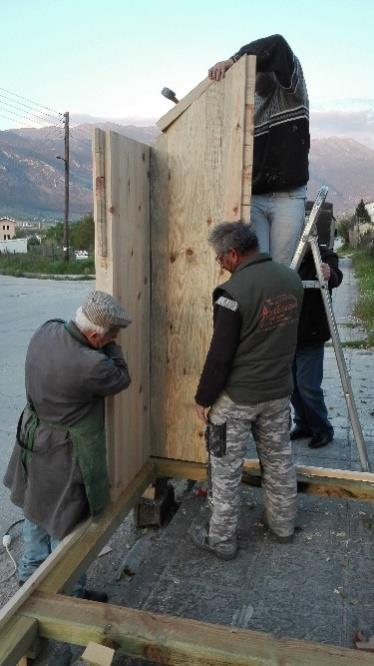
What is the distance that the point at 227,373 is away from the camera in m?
3.36

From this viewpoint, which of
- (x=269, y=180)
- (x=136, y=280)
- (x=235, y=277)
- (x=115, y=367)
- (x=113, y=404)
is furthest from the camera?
(x=269, y=180)

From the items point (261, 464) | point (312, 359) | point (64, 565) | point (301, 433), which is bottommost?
point (301, 433)

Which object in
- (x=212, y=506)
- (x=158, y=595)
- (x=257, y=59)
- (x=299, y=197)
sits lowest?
(x=158, y=595)

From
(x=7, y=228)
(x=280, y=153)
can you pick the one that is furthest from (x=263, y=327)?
(x=7, y=228)

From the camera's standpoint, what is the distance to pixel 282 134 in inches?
152

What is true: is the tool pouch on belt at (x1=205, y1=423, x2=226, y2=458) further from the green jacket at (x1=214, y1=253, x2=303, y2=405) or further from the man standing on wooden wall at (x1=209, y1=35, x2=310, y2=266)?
the man standing on wooden wall at (x1=209, y1=35, x2=310, y2=266)

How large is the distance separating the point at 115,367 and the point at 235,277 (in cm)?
77

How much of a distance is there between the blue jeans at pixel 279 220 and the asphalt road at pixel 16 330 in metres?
2.46

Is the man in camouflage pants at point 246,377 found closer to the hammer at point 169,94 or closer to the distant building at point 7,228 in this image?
the hammer at point 169,94

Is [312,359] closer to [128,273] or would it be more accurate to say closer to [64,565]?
[128,273]

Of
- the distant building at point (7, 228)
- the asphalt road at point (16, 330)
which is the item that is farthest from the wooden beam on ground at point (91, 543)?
the distant building at point (7, 228)

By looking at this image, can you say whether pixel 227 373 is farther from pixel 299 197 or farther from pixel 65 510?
pixel 299 197

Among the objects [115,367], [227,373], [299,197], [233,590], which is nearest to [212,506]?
[233,590]

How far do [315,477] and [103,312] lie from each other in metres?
1.90
